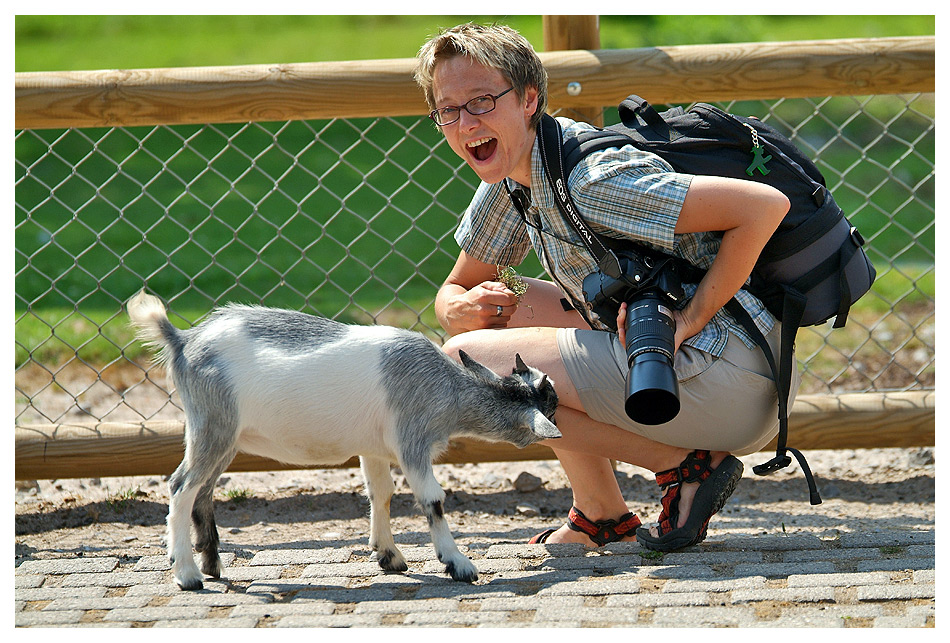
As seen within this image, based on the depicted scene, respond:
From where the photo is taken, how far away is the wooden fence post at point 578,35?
3.73 m

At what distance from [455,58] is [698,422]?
1.27m

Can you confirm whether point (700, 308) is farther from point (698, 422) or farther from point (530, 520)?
point (530, 520)

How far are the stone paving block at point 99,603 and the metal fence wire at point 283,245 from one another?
4.40 ft

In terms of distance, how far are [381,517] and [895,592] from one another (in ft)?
4.63

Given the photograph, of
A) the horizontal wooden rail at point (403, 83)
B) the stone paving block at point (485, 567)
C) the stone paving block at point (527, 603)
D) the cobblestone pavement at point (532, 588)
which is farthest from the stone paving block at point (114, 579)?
the horizontal wooden rail at point (403, 83)

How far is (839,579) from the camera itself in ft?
8.55

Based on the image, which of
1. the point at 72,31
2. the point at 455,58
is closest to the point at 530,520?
the point at 455,58

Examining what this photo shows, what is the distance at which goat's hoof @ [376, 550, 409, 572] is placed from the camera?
2848 mm

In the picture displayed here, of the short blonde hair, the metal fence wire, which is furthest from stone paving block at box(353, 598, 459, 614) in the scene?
the metal fence wire

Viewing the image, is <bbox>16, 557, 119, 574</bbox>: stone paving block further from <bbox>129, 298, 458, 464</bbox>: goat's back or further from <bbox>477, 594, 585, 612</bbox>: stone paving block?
<bbox>477, 594, 585, 612</bbox>: stone paving block

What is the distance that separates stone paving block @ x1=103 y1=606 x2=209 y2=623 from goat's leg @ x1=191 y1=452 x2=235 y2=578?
0.87ft

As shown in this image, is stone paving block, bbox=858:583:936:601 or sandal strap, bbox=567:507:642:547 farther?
sandal strap, bbox=567:507:642:547

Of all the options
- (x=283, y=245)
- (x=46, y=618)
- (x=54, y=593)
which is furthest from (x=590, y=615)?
(x=283, y=245)

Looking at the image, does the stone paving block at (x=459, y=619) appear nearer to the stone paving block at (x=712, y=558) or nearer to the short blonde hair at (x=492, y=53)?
the stone paving block at (x=712, y=558)
